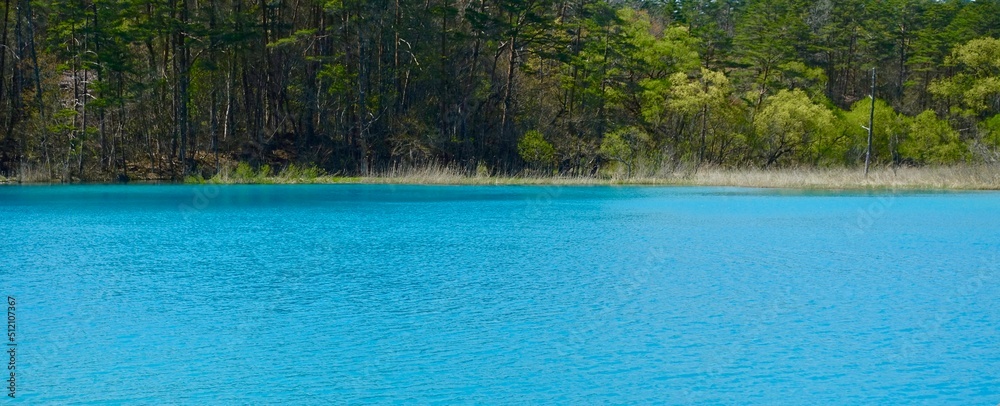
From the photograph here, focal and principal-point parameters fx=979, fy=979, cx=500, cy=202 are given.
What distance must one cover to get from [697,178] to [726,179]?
4.56 feet

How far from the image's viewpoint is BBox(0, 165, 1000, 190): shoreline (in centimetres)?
3641

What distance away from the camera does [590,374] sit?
27.5 feet

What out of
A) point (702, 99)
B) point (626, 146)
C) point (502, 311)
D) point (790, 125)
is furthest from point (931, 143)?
point (502, 311)

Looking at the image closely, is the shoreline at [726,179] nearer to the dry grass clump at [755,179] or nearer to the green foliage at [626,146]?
the dry grass clump at [755,179]

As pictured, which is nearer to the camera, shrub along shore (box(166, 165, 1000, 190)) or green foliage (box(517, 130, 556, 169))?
shrub along shore (box(166, 165, 1000, 190))

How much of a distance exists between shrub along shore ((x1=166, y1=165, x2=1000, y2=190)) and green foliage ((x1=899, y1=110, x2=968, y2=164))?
11093 millimetres

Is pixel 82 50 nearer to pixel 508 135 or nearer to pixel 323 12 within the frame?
pixel 323 12

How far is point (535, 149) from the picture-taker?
145 ft

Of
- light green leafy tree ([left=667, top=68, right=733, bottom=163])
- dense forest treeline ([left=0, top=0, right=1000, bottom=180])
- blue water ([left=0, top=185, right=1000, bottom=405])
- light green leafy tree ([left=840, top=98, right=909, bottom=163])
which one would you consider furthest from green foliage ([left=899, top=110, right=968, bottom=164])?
blue water ([left=0, top=185, right=1000, bottom=405])

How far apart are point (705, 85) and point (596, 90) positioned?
5.50m

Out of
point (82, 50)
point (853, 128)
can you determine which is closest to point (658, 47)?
point (853, 128)

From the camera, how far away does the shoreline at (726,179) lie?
119ft

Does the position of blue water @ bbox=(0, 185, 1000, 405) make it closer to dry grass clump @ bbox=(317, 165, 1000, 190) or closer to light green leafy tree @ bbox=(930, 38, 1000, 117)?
dry grass clump @ bbox=(317, 165, 1000, 190)

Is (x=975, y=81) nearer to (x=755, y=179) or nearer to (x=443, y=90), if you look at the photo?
(x=755, y=179)
